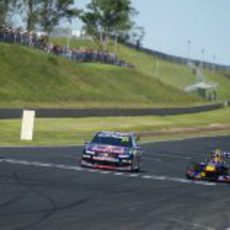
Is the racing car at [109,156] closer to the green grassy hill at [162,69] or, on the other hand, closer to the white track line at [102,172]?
the white track line at [102,172]

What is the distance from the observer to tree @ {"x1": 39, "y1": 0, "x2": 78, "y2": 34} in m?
109

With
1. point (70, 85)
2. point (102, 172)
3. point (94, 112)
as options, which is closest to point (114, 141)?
point (102, 172)

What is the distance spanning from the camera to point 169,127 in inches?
2539

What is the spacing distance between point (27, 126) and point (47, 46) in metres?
35.9

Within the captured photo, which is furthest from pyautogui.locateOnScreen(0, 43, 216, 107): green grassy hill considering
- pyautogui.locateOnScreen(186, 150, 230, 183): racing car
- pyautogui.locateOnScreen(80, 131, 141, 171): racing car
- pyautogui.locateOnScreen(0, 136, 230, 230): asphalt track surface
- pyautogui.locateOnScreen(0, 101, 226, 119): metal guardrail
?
pyautogui.locateOnScreen(186, 150, 230, 183): racing car

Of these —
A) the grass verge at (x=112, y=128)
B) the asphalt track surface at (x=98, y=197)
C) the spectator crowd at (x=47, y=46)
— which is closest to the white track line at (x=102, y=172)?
the asphalt track surface at (x=98, y=197)

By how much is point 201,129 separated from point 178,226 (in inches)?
1976

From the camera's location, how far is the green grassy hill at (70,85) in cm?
6588

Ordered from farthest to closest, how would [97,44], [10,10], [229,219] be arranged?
1. [97,44]
2. [10,10]
3. [229,219]

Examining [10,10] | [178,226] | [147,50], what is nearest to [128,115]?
[10,10]

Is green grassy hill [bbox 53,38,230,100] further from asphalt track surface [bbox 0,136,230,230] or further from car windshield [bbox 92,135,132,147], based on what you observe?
car windshield [bbox 92,135,132,147]

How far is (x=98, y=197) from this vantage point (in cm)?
2106

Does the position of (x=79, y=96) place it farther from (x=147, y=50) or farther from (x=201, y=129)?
(x=147, y=50)

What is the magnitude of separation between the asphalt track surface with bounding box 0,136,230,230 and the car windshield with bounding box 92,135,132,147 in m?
1.20
